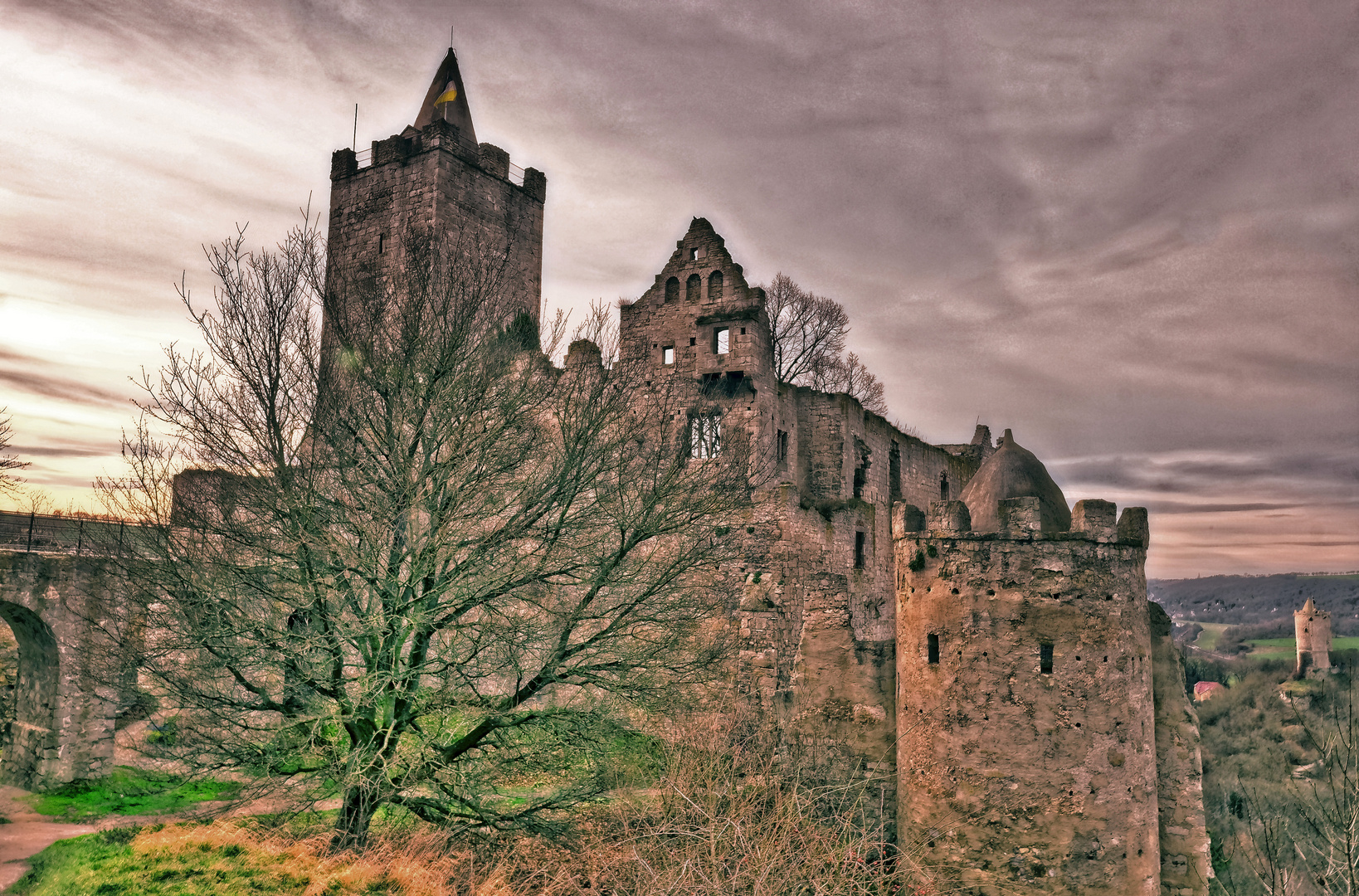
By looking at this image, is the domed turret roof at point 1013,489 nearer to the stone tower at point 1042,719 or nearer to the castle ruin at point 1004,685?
the castle ruin at point 1004,685

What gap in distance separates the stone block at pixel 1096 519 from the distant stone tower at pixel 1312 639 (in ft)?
205

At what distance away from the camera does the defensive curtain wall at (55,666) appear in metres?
16.0

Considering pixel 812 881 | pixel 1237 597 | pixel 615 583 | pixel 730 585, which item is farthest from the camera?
pixel 1237 597

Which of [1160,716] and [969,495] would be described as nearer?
[1160,716]

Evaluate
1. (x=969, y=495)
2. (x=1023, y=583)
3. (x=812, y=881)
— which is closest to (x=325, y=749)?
(x=812, y=881)

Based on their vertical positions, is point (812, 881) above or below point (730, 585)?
below

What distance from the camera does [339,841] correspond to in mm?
10086

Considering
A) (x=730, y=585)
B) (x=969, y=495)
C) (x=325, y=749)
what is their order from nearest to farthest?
(x=325, y=749)
(x=969, y=495)
(x=730, y=585)

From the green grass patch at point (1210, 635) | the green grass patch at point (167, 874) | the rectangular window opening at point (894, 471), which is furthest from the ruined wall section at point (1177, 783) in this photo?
the green grass patch at point (1210, 635)

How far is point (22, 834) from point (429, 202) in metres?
18.4

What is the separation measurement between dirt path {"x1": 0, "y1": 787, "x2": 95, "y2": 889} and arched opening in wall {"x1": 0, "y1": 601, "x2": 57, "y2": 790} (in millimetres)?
799

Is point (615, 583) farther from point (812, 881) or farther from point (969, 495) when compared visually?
point (969, 495)

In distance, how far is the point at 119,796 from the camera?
637 inches

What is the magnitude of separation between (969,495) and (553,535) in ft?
23.1
